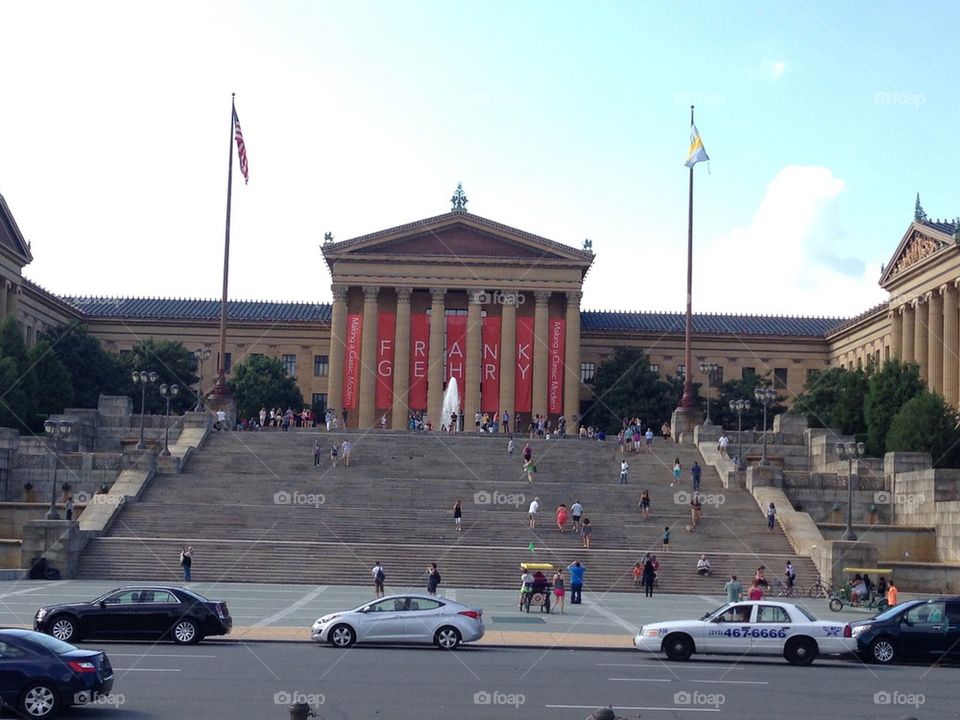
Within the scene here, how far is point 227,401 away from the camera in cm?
7338

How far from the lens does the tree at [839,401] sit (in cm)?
8269

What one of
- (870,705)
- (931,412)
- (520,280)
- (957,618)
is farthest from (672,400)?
(870,705)

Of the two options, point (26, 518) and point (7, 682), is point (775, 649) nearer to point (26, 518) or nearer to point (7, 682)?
point (7, 682)

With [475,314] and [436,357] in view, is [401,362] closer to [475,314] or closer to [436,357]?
[436,357]

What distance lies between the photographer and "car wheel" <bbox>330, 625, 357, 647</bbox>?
28.8m

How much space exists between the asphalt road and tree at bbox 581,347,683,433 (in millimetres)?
70457

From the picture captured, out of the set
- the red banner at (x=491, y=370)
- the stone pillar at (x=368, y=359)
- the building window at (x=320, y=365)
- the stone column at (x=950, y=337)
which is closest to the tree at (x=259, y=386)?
the stone pillar at (x=368, y=359)

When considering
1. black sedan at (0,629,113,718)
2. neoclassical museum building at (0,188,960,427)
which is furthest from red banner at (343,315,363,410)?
black sedan at (0,629,113,718)

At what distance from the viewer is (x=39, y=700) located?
18734mm

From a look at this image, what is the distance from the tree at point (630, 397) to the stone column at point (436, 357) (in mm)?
11385

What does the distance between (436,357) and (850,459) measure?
2209 inches

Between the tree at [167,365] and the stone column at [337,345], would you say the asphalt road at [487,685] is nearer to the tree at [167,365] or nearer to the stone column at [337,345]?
the tree at [167,365]

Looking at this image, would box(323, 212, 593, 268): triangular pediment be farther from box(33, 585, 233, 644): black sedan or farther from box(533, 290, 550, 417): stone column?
box(33, 585, 233, 644): black sedan

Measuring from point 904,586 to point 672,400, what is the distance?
54084mm
